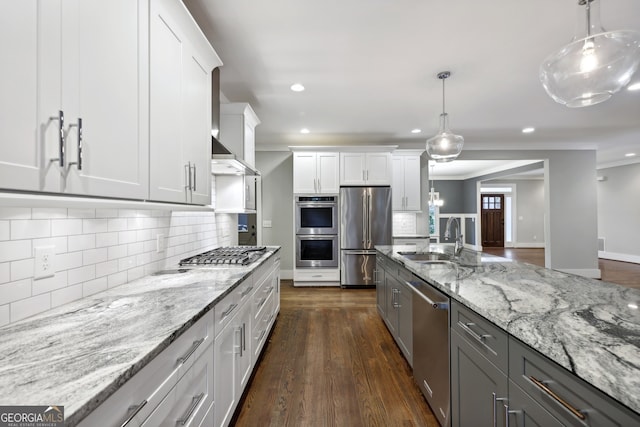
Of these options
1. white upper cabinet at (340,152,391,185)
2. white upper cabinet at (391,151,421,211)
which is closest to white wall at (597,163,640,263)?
white upper cabinet at (391,151,421,211)

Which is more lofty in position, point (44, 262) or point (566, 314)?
point (44, 262)

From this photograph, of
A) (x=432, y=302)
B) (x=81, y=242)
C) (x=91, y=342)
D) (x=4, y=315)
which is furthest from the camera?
(x=432, y=302)

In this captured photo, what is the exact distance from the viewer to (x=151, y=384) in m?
0.85

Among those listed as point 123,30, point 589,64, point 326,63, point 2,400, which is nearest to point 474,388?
point 2,400

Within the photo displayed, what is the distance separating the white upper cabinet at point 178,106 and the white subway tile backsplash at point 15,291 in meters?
0.54

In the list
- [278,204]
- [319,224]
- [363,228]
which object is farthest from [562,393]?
[278,204]

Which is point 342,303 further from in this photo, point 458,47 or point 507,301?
point 458,47

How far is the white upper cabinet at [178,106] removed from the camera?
4.41 feet

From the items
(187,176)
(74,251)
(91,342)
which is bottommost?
(91,342)

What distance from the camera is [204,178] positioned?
189cm

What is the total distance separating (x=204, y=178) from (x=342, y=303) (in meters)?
2.86

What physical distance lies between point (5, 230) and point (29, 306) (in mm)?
304

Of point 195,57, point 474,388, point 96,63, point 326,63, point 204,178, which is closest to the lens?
point 96,63

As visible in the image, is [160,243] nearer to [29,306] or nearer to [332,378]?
[29,306]
